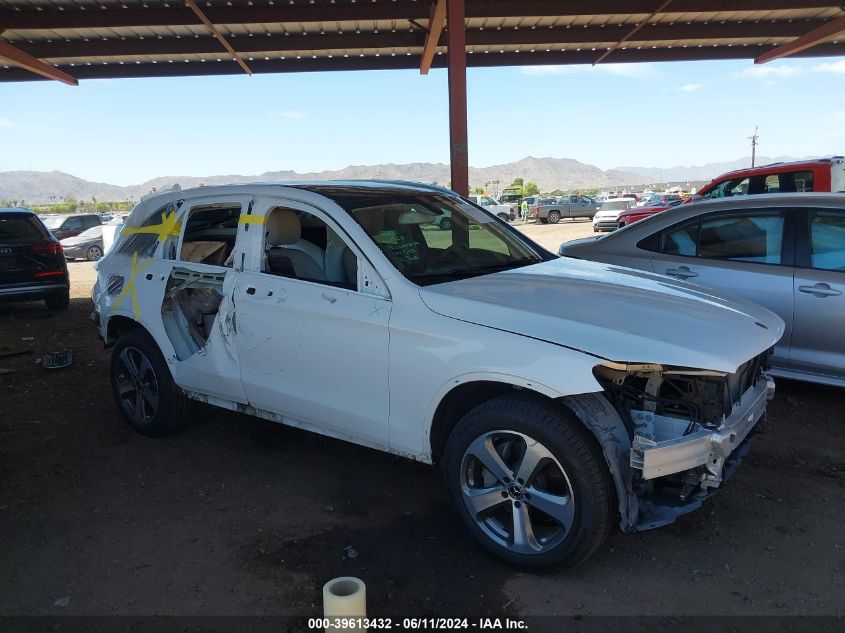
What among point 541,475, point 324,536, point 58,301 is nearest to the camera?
point 541,475

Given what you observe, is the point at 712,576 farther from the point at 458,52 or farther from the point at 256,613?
the point at 458,52

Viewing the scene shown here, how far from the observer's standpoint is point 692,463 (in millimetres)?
2672

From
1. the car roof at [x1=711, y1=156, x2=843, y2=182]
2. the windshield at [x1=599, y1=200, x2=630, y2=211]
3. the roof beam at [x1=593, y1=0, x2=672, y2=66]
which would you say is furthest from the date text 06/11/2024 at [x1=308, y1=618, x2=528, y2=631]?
the windshield at [x1=599, y1=200, x2=630, y2=211]

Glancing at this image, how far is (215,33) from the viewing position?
12297 millimetres

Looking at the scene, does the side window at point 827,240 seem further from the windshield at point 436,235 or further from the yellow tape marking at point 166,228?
the yellow tape marking at point 166,228

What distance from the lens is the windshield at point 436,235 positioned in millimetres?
3617

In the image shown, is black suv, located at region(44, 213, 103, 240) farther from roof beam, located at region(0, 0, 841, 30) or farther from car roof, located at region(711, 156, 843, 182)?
car roof, located at region(711, 156, 843, 182)

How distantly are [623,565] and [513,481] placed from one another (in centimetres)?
71

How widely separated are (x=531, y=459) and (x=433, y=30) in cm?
1099

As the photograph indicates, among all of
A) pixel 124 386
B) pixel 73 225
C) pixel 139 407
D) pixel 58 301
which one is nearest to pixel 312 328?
pixel 139 407

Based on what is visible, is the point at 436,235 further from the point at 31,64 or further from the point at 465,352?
the point at 31,64

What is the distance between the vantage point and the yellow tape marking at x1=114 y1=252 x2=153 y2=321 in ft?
15.3

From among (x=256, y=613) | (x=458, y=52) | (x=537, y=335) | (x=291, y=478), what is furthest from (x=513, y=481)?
(x=458, y=52)

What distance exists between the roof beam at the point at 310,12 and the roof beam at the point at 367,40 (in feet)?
4.41
